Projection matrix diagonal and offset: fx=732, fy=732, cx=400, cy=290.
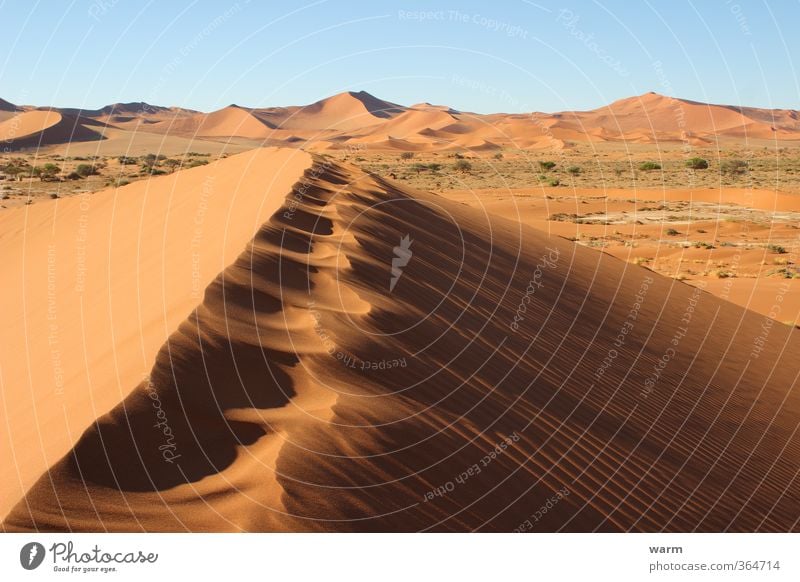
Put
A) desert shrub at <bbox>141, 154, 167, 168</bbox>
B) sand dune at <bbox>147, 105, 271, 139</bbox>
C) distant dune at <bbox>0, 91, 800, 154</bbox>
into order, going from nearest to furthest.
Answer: desert shrub at <bbox>141, 154, 167, 168</bbox>, distant dune at <bbox>0, 91, 800, 154</bbox>, sand dune at <bbox>147, 105, 271, 139</bbox>

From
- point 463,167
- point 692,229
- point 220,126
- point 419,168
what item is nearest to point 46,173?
point 419,168

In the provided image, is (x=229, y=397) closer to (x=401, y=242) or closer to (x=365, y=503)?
(x=365, y=503)

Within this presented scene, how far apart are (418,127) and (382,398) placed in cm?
12480

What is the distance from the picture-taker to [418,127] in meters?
128

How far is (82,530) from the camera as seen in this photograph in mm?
4723

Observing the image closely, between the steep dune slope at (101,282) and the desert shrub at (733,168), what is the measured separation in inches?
2022

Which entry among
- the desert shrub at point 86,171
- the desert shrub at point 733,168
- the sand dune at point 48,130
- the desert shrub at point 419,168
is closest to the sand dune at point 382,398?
the desert shrub at point 86,171

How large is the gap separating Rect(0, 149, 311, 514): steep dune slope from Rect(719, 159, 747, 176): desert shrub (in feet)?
168

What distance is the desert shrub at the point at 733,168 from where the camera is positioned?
6044 centimetres

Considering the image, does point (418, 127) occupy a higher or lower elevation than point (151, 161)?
higher

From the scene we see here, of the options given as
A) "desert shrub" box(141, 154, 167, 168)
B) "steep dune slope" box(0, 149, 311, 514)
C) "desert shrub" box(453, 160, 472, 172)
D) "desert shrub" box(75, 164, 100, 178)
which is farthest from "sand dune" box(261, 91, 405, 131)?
"steep dune slope" box(0, 149, 311, 514)

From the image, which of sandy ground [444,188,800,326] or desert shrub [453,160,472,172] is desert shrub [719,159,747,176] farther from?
desert shrub [453,160,472,172]

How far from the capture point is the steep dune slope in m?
6.26

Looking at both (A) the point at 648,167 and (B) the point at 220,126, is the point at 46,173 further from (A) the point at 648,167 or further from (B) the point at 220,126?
(B) the point at 220,126
